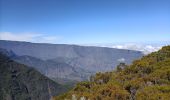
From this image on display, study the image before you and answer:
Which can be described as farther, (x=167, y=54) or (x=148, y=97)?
(x=167, y=54)

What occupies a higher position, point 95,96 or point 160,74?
point 160,74

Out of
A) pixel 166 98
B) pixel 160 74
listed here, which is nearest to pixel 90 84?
pixel 160 74

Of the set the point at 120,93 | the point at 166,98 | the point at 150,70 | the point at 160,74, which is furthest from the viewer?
the point at 150,70

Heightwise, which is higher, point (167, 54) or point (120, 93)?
point (167, 54)

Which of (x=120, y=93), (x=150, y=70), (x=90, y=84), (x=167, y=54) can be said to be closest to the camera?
(x=120, y=93)

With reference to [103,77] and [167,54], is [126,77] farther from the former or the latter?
[167,54]

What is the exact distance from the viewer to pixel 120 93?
1454 inches

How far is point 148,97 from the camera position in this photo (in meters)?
31.7

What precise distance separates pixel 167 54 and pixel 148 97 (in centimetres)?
2774

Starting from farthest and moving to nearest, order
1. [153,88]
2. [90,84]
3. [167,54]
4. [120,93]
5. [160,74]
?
[167,54] → [90,84] → [160,74] → [120,93] → [153,88]

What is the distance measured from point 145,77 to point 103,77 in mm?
13425

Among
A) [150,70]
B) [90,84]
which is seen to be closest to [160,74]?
[150,70]

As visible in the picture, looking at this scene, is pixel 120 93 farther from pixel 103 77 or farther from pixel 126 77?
pixel 103 77

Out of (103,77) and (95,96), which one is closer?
(95,96)
